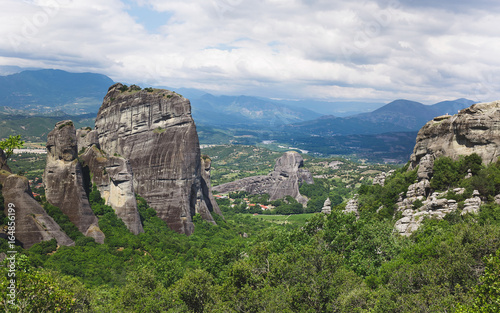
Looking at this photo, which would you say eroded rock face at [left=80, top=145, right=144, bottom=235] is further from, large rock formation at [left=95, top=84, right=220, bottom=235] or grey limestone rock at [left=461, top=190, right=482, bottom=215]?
grey limestone rock at [left=461, top=190, right=482, bottom=215]

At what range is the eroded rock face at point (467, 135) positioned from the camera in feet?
130

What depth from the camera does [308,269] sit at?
26.9 m

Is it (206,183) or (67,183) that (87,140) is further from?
(206,183)

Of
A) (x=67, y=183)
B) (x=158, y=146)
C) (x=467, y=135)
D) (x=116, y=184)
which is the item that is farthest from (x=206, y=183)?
(x=467, y=135)

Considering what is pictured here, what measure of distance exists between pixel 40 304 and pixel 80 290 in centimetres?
808

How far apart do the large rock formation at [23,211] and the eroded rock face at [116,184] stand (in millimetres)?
12182

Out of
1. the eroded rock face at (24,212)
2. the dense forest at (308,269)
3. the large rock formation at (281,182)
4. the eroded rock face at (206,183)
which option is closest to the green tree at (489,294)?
the dense forest at (308,269)

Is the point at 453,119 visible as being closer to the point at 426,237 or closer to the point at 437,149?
the point at 437,149

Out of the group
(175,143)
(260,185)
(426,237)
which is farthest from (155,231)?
(260,185)

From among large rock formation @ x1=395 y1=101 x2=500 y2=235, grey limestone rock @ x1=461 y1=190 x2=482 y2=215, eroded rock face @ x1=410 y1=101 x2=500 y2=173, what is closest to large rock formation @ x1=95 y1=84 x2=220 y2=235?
large rock formation @ x1=395 y1=101 x2=500 y2=235

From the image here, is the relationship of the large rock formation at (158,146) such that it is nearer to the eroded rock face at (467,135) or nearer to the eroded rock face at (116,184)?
the eroded rock face at (116,184)

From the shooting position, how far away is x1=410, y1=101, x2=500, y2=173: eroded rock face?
39556 millimetres

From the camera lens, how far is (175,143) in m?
63.3

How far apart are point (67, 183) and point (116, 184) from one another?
6962 millimetres
